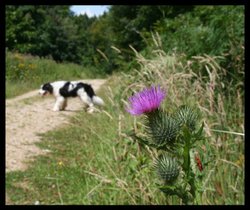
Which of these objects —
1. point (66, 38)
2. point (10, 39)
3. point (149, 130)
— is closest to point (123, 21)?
point (10, 39)

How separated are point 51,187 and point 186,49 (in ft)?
7.32

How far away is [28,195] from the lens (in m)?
4.61

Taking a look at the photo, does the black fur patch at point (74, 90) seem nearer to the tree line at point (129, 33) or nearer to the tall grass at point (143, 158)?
the tree line at point (129, 33)

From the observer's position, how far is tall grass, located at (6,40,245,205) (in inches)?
124

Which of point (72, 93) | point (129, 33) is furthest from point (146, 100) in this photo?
point (129, 33)

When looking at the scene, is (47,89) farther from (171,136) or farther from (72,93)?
(171,136)

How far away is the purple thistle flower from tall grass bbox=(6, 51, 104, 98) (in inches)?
487

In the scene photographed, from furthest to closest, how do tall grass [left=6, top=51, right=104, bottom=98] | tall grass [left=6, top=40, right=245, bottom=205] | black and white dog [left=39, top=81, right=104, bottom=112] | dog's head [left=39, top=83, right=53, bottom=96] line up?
tall grass [left=6, top=51, right=104, bottom=98]
dog's head [left=39, top=83, right=53, bottom=96]
black and white dog [left=39, top=81, right=104, bottom=112]
tall grass [left=6, top=40, right=245, bottom=205]

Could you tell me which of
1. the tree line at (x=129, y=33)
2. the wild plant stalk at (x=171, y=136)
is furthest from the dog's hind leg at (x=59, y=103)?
the wild plant stalk at (x=171, y=136)

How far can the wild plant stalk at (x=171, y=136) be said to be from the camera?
47.7 inches

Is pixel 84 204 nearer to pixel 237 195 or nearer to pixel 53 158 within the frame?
pixel 237 195

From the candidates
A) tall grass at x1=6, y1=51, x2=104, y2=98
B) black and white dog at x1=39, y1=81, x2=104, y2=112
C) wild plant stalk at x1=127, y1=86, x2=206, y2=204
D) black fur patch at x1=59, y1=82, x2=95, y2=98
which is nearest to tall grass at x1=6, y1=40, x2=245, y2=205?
wild plant stalk at x1=127, y1=86, x2=206, y2=204

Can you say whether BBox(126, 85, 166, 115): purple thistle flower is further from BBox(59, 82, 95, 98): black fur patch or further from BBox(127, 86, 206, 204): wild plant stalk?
BBox(59, 82, 95, 98): black fur patch

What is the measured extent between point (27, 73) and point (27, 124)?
29.7 feet
